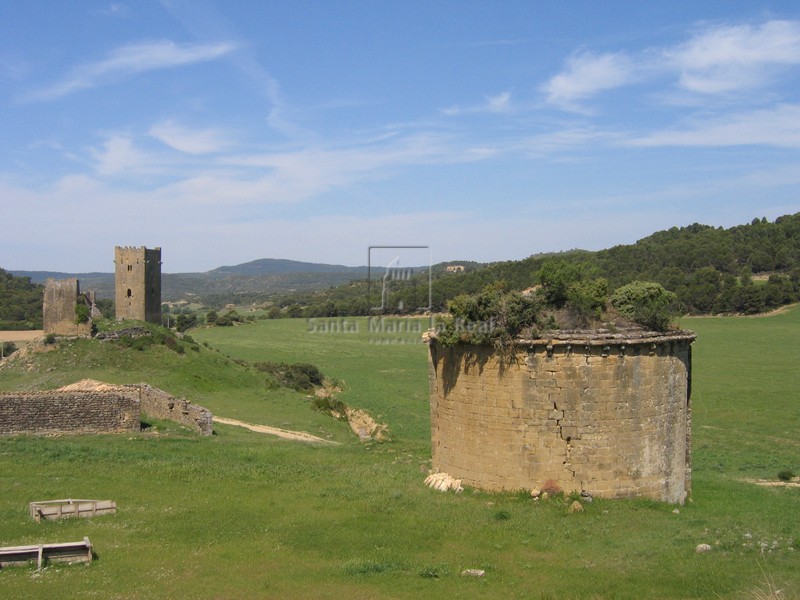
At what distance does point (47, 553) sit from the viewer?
9656mm

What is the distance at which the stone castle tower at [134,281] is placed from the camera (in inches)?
1865

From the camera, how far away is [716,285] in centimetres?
9069

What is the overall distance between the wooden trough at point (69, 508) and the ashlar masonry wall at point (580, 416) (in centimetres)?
694

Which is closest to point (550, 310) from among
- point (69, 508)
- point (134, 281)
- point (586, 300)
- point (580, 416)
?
point (586, 300)

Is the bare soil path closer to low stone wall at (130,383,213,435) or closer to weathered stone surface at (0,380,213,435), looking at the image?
low stone wall at (130,383,213,435)

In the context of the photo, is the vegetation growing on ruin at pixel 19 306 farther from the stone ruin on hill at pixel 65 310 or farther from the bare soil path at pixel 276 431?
the bare soil path at pixel 276 431

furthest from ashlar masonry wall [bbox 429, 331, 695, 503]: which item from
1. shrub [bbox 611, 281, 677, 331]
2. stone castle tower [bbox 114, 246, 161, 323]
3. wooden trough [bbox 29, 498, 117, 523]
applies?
stone castle tower [bbox 114, 246, 161, 323]

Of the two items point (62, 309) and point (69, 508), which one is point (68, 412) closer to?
point (69, 508)

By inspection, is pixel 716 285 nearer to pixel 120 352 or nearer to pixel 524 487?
pixel 120 352

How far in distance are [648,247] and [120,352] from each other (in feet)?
290

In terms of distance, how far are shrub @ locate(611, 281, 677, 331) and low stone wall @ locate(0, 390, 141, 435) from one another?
14.5 meters

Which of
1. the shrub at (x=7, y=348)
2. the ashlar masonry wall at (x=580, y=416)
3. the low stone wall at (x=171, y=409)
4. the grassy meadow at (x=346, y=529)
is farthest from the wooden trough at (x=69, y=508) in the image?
the shrub at (x=7, y=348)

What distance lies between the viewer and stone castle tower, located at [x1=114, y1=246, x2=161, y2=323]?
155 feet

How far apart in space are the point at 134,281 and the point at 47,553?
40.1m
